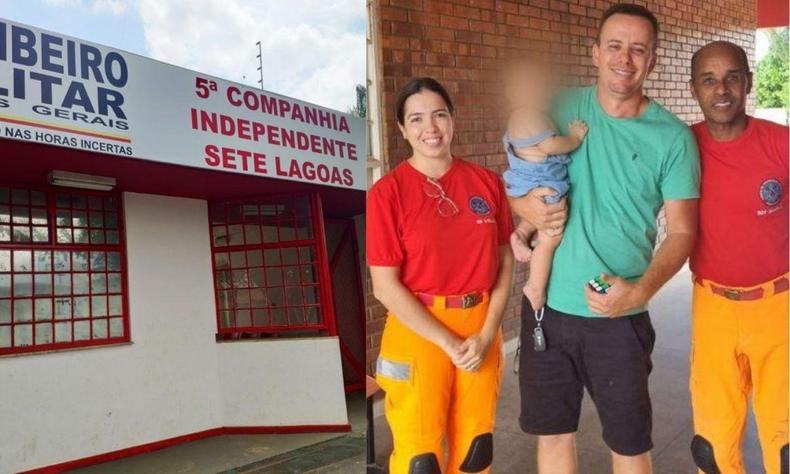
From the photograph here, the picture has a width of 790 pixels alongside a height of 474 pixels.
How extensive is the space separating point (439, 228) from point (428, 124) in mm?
108

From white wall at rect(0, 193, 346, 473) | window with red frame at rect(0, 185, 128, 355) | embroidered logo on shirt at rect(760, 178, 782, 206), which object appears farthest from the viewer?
white wall at rect(0, 193, 346, 473)

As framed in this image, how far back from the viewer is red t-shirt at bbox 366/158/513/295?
0.58 metres

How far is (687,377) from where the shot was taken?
549 mm

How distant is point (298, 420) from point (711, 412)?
90 centimetres

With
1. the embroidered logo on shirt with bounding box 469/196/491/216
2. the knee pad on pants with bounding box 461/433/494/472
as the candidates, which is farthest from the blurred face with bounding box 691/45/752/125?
the knee pad on pants with bounding box 461/433/494/472

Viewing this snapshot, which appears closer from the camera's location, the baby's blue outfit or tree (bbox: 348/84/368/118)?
the baby's blue outfit

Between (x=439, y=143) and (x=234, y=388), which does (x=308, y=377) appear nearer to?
(x=234, y=388)

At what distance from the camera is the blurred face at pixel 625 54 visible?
0.50m

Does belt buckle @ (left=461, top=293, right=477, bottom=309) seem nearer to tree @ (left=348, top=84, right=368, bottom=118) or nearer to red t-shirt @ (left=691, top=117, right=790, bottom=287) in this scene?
red t-shirt @ (left=691, top=117, right=790, bottom=287)

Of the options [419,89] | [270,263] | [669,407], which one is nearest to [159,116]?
[270,263]

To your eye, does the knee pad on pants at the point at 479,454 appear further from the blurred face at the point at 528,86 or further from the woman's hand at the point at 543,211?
the blurred face at the point at 528,86

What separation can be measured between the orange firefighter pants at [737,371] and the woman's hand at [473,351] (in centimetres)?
20

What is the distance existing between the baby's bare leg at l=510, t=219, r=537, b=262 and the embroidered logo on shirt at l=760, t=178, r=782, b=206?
193mm

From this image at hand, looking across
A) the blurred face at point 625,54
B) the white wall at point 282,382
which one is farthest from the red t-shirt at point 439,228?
the white wall at point 282,382
